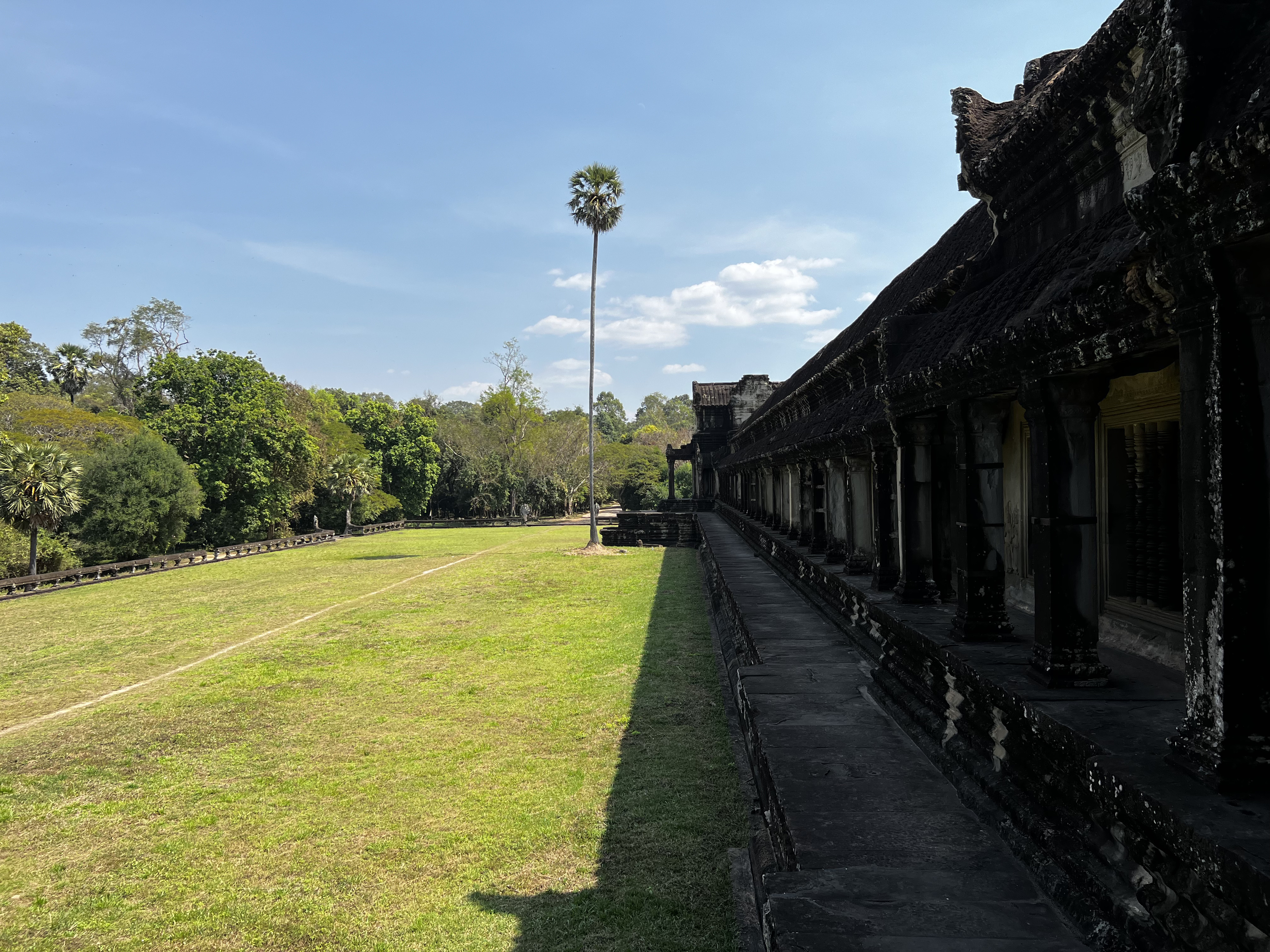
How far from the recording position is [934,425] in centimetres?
609

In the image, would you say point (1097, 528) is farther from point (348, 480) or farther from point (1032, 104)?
point (348, 480)

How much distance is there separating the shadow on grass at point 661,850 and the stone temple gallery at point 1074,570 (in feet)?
1.26

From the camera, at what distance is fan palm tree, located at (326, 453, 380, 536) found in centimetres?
4316

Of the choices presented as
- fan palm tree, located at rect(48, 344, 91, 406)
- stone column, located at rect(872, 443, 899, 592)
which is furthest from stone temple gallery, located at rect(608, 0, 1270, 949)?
fan palm tree, located at rect(48, 344, 91, 406)

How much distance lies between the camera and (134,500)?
88.4 ft

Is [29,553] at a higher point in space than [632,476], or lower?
lower

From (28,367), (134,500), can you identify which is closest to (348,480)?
(134,500)

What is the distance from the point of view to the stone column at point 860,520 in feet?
30.3

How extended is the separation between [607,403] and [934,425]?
124124mm

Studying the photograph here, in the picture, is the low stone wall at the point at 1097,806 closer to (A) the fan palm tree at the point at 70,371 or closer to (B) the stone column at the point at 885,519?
(B) the stone column at the point at 885,519

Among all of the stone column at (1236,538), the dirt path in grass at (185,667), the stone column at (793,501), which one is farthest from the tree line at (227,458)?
the stone column at (1236,538)

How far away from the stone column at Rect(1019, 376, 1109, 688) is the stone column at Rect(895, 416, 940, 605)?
2474 millimetres

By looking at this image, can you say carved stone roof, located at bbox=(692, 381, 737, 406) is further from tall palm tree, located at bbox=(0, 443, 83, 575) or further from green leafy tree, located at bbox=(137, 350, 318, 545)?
tall palm tree, located at bbox=(0, 443, 83, 575)

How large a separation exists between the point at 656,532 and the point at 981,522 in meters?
27.6
